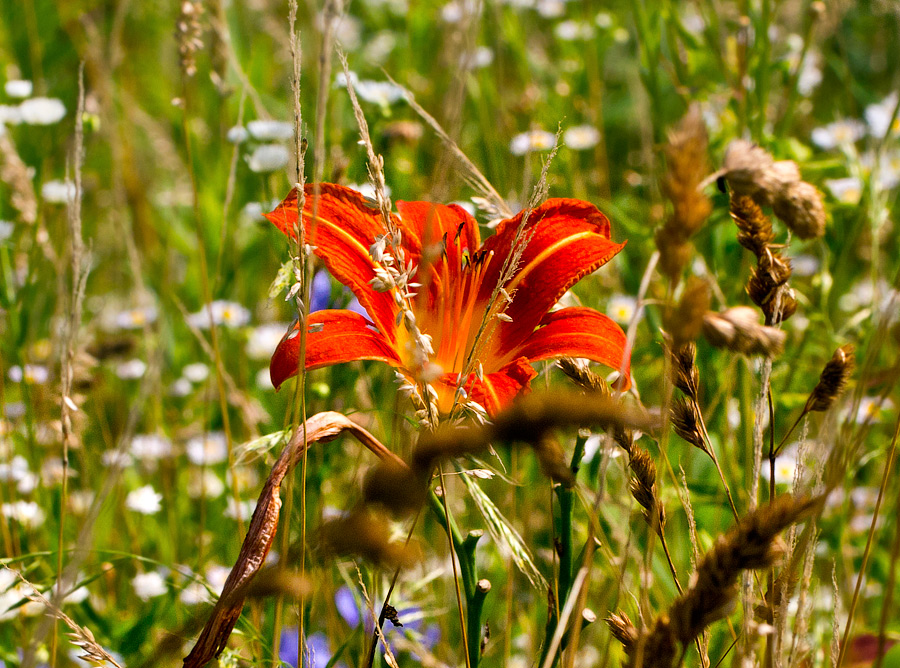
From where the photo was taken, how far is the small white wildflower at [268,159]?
166 centimetres

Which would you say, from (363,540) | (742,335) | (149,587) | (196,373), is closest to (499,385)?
(742,335)

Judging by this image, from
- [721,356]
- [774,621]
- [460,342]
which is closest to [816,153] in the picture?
[721,356]

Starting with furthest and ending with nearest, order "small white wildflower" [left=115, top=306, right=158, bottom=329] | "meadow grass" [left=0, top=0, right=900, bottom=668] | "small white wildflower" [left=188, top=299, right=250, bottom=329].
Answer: "small white wildflower" [left=115, top=306, right=158, bottom=329]
"small white wildflower" [left=188, top=299, right=250, bottom=329]
"meadow grass" [left=0, top=0, right=900, bottom=668]

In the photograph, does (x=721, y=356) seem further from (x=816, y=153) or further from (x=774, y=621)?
(x=816, y=153)

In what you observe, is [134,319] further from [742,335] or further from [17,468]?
[742,335]

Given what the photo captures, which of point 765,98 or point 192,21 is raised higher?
point 765,98

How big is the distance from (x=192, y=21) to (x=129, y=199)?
78.8 inches

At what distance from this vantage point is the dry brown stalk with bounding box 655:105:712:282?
569mm

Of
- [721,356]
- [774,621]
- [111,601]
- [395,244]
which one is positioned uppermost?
[721,356]

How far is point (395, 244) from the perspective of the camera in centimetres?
73

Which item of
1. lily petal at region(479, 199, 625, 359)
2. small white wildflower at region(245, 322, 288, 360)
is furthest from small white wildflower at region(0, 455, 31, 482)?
lily petal at region(479, 199, 625, 359)

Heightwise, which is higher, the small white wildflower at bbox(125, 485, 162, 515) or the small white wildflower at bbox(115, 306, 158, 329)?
the small white wildflower at bbox(115, 306, 158, 329)

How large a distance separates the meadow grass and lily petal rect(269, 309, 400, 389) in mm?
41

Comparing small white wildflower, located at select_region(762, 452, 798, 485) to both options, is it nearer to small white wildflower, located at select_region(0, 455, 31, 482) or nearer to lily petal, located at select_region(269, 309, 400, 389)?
lily petal, located at select_region(269, 309, 400, 389)
